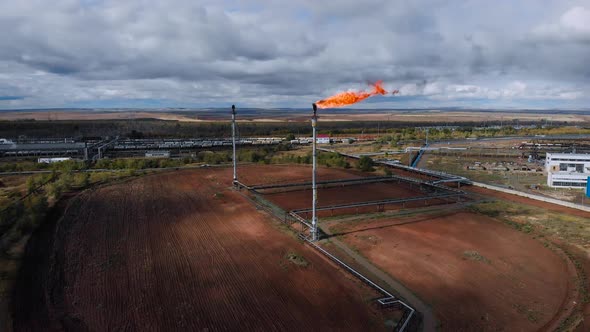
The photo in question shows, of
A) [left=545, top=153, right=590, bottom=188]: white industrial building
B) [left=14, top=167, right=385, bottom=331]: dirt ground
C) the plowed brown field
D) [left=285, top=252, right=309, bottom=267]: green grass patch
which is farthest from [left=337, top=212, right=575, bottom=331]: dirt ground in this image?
[left=545, top=153, right=590, bottom=188]: white industrial building

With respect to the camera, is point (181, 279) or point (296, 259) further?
point (296, 259)

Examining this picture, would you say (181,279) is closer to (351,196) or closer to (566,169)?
(351,196)

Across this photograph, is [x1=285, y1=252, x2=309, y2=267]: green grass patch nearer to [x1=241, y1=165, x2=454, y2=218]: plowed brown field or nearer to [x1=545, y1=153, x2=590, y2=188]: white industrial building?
[x1=241, y1=165, x2=454, y2=218]: plowed brown field

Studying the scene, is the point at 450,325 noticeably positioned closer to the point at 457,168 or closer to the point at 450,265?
the point at 450,265

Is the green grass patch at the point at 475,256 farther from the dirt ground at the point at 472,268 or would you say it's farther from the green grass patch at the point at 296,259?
the green grass patch at the point at 296,259

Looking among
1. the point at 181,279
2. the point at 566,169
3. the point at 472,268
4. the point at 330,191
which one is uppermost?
the point at 566,169

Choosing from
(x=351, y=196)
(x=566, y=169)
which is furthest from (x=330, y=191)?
(x=566, y=169)

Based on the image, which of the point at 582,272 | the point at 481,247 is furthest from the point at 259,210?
the point at 582,272
